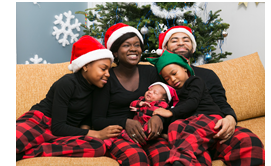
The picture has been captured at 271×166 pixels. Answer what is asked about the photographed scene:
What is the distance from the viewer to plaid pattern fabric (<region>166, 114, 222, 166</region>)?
111cm

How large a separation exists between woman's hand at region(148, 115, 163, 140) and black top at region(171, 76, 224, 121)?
4.6 inches

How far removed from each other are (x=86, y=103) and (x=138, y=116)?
15.8 inches

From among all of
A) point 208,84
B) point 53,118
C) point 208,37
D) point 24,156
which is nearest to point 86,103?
point 53,118

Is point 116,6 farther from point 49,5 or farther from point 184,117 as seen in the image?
point 184,117

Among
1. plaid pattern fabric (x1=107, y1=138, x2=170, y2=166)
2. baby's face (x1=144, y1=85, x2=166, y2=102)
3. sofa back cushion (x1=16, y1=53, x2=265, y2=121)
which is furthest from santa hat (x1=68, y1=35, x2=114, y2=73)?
plaid pattern fabric (x1=107, y1=138, x2=170, y2=166)

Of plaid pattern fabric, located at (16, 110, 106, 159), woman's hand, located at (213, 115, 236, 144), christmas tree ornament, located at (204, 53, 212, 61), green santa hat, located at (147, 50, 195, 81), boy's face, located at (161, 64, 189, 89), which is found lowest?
plaid pattern fabric, located at (16, 110, 106, 159)

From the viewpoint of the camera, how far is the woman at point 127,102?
1252 millimetres

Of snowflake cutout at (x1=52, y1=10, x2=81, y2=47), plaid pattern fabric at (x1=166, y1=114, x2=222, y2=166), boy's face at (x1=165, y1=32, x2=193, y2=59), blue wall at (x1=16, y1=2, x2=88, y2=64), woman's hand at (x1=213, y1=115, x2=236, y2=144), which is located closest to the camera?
plaid pattern fabric at (x1=166, y1=114, x2=222, y2=166)

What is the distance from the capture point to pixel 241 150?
1.17 meters

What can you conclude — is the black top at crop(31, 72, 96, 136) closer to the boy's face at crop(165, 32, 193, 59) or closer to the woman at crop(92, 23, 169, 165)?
the woman at crop(92, 23, 169, 165)

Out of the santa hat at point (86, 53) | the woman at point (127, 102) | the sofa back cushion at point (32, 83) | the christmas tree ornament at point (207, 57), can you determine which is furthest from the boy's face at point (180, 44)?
the sofa back cushion at point (32, 83)

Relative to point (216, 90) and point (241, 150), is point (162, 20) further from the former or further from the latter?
point (241, 150)

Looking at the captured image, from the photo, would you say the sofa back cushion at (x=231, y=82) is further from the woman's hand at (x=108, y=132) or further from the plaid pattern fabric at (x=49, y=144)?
the woman's hand at (x=108, y=132)

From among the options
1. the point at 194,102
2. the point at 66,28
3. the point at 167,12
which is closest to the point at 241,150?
the point at 194,102
